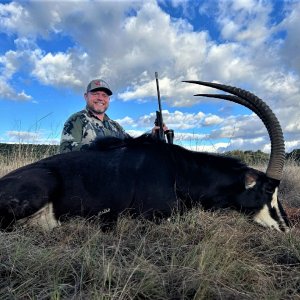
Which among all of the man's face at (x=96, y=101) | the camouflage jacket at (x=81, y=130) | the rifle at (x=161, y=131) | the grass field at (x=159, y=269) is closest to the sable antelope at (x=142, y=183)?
the grass field at (x=159, y=269)

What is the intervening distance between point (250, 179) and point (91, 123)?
2.73 metres

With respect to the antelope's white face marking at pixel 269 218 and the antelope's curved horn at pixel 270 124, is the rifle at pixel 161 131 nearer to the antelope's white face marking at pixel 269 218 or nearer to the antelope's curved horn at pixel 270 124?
the antelope's curved horn at pixel 270 124

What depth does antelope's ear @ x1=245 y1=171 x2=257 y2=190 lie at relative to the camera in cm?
434

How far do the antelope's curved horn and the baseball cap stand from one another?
2322 millimetres

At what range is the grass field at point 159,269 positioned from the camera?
203cm

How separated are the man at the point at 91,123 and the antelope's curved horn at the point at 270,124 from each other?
2118mm

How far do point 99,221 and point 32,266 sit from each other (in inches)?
61.8

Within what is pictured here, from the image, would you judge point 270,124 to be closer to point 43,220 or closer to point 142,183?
point 142,183

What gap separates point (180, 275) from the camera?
7.27ft

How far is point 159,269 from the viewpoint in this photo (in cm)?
233

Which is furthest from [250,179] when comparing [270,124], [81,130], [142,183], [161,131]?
[81,130]

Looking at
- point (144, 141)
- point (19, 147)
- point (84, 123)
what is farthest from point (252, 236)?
point (19, 147)

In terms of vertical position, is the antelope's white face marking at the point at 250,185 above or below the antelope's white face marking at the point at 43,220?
above

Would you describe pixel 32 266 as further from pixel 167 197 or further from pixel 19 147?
pixel 19 147
